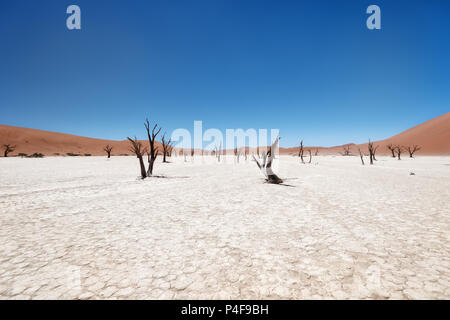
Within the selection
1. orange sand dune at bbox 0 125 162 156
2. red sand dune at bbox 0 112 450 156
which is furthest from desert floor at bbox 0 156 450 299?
red sand dune at bbox 0 112 450 156

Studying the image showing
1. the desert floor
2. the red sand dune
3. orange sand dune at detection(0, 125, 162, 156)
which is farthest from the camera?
the red sand dune

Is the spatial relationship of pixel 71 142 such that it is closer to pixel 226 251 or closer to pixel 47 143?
pixel 47 143

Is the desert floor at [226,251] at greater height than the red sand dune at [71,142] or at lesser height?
lesser

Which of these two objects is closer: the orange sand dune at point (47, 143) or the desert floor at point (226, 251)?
the desert floor at point (226, 251)

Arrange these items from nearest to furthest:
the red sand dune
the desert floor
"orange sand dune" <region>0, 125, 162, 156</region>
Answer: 1. the desert floor
2. "orange sand dune" <region>0, 125, 162, 156</region>
3. the red sand dune

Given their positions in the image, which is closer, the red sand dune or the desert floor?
the desert floor

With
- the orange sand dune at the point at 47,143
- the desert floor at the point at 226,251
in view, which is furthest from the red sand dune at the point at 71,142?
the desert floor at the point at 226,251

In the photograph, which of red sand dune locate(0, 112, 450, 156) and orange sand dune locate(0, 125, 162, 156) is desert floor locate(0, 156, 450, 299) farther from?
red sand dune locate(0, 112, 450, 156)

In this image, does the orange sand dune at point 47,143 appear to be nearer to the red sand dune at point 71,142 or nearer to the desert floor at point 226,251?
the red sand dune at point 71,142

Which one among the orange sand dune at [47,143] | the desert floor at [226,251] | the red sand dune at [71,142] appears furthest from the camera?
the red sand dune at [71,142]

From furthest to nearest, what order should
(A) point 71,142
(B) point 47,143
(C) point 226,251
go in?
(A) point 71,142 → (B) point 47,143 → (C) point 226,251

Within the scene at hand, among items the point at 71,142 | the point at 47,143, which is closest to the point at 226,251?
the point at 47,143

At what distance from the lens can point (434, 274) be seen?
2.89 meters

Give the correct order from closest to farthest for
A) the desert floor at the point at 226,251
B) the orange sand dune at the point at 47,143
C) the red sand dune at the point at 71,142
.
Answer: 1. the desert floor at the point at 226,251
2. the orange sand dune at the point at 47,143
3. the red sand dune at the point at 71,142
